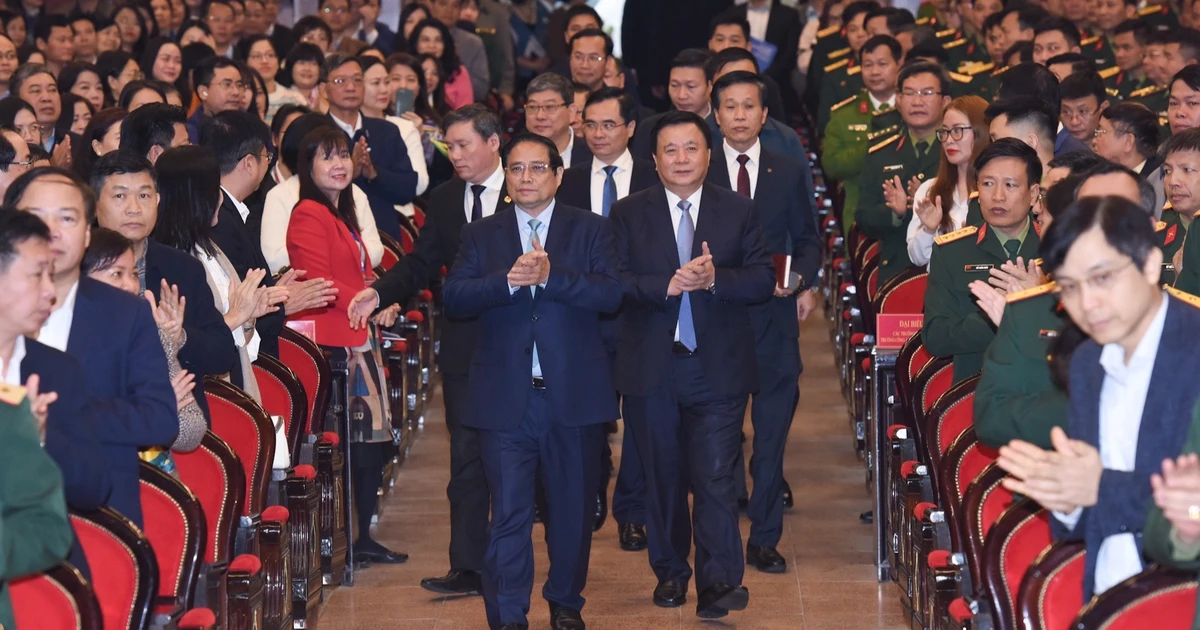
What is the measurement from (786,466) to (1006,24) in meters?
3.80

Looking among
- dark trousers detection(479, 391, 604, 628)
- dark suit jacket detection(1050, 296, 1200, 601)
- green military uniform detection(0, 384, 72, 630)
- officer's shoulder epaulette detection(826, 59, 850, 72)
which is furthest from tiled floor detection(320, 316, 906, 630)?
officer's shoulder epaulette detection(826, 59, 850, 72)

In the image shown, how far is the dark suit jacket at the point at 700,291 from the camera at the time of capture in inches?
203

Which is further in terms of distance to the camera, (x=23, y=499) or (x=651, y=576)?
(x=651, y=576)

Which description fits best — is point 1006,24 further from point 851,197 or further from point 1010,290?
point 1010,290

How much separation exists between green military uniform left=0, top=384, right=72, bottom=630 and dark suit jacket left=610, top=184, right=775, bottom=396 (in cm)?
251

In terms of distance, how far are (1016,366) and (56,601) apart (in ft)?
6.42

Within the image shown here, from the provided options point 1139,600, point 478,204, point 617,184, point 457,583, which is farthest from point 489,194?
point 1139,600

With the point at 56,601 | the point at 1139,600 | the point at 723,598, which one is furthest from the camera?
the point at 723,598

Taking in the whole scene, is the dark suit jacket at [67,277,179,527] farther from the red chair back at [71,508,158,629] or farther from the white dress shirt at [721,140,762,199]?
the white dress shirt at [721,140,762,199]

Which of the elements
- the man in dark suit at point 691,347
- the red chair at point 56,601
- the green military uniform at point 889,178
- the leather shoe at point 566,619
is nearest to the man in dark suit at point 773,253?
the green military uniform at point 889,178

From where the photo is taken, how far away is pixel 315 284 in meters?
5.16

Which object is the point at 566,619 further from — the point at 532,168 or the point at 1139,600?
the point at 1139,600

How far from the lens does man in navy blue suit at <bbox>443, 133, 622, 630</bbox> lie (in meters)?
4.88

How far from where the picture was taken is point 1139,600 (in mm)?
2990
